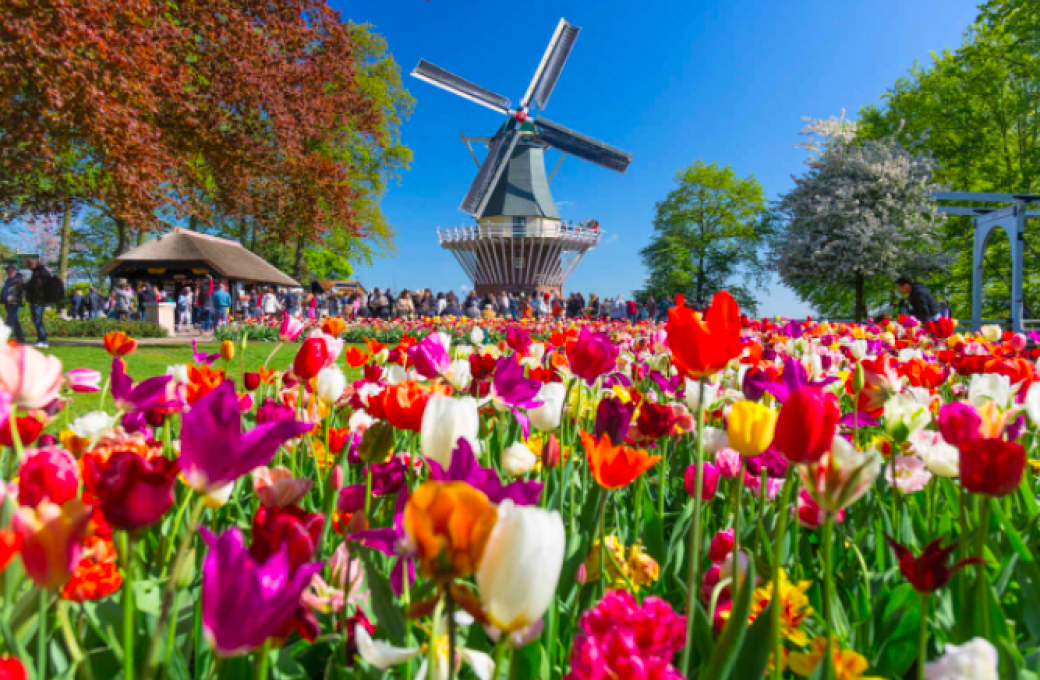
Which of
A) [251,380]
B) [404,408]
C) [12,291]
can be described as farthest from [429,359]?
[12,291]

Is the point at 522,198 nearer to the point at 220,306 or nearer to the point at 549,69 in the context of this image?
the point at 549,69

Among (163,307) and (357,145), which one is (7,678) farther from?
(357,145)

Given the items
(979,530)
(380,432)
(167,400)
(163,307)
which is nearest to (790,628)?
(979,530)

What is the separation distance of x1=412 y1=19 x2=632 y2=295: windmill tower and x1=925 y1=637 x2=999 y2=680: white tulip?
2826 cm

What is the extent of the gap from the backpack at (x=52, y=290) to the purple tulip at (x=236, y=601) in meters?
12.3

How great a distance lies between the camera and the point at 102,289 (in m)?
34.4

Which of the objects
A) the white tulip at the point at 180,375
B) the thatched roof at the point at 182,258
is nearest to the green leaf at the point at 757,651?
the white tulip at the point at 180,375

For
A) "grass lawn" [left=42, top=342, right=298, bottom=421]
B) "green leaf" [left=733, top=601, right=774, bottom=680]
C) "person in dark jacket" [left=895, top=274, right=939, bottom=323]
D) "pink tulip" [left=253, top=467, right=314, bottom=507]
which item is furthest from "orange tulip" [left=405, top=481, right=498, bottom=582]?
"person in dark jacket" [left=895, top=274, right=939, bottom=323]

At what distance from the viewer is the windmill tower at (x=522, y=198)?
1135 inches

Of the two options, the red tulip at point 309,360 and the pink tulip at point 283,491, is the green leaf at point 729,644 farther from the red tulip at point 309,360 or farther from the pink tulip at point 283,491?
the red tulip at point 309,360

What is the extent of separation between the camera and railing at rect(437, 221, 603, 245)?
28641 mm

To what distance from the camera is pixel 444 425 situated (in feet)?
2.51

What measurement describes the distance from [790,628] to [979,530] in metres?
0.28

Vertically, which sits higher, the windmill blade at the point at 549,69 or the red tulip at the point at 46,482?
the windmill blade at the point at 549,69
